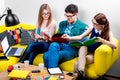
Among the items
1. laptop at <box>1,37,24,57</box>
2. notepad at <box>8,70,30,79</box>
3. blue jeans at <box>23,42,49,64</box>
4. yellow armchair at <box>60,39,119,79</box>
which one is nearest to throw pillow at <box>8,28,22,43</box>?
laptop at <box>1,37,24,57</box>

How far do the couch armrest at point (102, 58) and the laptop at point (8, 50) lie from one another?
1135 mm

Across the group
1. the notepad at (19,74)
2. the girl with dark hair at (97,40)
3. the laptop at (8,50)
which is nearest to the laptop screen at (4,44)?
the laptop at (8,50)

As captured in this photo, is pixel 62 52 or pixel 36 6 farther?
pixel 36 6

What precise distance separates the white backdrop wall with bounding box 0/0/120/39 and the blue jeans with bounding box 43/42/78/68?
0.65 m

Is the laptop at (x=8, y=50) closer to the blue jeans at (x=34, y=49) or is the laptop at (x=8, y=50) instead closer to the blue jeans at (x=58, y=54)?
the blue jeans at (x=34, y=49)

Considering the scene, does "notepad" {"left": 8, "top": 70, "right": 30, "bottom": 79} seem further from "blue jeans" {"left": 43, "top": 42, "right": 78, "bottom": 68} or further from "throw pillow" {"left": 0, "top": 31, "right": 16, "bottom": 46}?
"throw pillow" {"left": 0, "top": 31, "right": 16, "bottom": 46}

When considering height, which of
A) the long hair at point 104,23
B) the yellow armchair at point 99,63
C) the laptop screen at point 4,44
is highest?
the long hair at point 104,23

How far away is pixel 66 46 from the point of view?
3.25m

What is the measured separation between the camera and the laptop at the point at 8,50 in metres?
3.33

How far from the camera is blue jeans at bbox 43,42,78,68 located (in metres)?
2.98

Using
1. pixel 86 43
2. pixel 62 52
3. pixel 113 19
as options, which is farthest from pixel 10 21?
pixel 113 19

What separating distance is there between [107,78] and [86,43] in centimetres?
88

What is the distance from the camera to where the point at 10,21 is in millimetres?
3529

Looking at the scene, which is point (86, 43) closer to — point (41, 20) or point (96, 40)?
point (96, 40)
